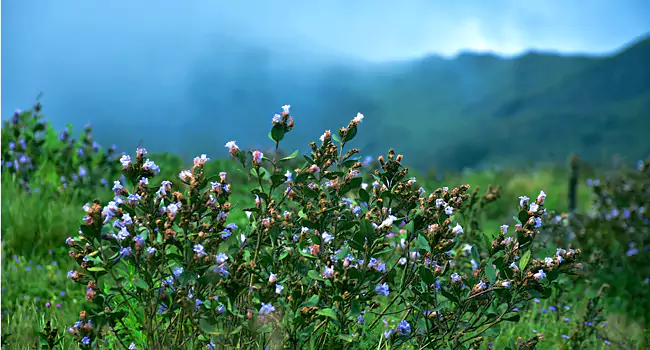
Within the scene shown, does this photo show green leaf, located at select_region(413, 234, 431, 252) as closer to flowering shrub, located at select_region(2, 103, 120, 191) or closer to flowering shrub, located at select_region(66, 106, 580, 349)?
flowering shrub, located at select_region(66, 106, 580, 349)

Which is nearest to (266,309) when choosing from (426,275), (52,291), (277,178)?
(277,178)

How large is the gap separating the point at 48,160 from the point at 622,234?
666cm

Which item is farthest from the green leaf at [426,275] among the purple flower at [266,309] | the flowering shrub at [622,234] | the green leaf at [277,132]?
the flowering shrub at [622,234]

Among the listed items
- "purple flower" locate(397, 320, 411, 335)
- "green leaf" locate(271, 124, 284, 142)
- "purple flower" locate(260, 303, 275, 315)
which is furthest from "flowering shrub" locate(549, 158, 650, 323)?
"purple flower" locate(260, 303, 275, 315)

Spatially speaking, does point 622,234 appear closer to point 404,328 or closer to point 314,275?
point 404,328

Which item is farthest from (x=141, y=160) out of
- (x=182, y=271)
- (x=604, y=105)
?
(x=604, y=105)

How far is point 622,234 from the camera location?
662cm

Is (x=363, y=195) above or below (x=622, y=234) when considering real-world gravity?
below

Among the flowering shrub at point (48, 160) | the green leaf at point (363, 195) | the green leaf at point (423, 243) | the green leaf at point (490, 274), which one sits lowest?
the green leaf at point (490, 274)

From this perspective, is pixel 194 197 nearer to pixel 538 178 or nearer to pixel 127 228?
pixel 127 228

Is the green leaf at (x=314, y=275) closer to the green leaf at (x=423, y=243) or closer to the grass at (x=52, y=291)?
the green leaf at (x=423, y=243)

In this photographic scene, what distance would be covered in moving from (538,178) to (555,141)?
18839 millimetres

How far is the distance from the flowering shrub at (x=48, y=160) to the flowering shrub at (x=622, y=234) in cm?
493

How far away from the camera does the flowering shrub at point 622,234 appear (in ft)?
19.5
